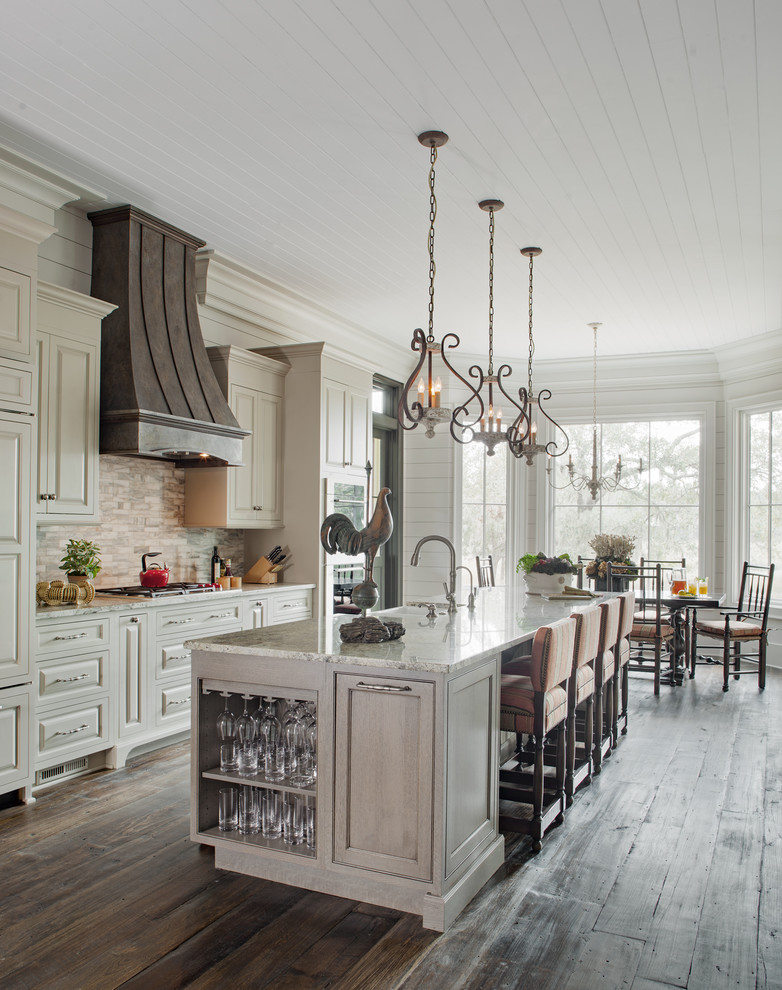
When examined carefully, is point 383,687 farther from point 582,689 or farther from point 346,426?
point 346,426

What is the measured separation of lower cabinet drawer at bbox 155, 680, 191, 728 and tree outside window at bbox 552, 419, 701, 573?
5204 mm

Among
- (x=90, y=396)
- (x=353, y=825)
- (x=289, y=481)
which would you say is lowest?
(x=353, y=825)

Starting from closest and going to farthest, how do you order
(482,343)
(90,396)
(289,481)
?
1. (90,396)
2. (289,481)
3. (482,343)

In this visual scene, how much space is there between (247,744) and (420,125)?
110 inches

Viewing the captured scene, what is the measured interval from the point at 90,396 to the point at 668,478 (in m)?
6.24

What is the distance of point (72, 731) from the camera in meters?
3.96

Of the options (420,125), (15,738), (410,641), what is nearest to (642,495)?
(420,125)

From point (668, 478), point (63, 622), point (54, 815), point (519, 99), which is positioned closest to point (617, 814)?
point (54, 815)

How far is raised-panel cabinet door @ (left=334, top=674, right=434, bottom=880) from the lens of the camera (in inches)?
102

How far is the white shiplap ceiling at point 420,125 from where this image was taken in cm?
280

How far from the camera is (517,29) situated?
9.21ft

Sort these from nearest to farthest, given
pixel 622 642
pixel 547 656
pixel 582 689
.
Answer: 1. pixel 547 656
2. pixel 582 689
3. pixel 622 642

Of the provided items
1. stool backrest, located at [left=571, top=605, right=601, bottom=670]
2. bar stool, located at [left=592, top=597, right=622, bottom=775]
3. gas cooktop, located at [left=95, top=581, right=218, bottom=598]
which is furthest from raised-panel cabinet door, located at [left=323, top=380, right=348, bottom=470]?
stool backrest, located at [left=571, top=605, right=601, bottom=670]

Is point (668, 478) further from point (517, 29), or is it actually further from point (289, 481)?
point (517, 29)
